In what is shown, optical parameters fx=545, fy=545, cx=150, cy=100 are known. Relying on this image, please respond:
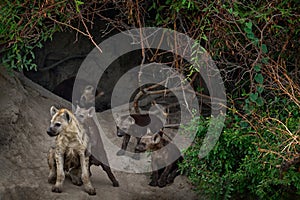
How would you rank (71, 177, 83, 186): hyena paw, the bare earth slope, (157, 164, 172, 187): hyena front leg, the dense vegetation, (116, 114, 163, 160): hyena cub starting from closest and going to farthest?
1. the dense vegetation
2. the bare earth slope
3. (71, 177, 83, 186): hyena paw
4. (157, 164, 172, 187): hyena front leg
5. (116, 114, 163, 160): hyena cub

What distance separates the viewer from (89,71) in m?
7.91

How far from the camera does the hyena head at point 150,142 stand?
571cm

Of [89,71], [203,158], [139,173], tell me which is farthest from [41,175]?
[89,71]

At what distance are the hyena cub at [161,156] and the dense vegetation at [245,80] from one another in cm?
21

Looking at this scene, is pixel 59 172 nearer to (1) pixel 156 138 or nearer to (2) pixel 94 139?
(2) pixel 94 139

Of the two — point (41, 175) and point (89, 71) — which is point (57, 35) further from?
point (41, 175)

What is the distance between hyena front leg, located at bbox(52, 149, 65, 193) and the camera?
5114 mm

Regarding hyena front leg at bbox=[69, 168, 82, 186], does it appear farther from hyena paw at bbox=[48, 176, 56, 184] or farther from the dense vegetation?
the dense vegetation

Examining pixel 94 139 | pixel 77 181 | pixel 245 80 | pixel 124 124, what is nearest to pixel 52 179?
pixel 77 181

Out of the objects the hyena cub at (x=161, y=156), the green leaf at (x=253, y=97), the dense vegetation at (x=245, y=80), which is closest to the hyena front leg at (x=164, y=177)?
the hyena cub at (x=161, y=156)

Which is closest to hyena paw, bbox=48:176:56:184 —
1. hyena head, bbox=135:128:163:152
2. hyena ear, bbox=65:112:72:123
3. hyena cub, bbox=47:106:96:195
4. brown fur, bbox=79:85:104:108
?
hyena cub, bbox=47:106:96:195

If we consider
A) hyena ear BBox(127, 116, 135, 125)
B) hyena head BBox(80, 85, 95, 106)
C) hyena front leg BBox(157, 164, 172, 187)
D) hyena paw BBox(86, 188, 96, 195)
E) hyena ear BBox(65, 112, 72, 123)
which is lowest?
hyena front leg BBox(157, 164, 172, 187)

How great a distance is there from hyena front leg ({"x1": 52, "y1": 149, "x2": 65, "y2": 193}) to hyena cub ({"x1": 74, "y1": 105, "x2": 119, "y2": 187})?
38cm

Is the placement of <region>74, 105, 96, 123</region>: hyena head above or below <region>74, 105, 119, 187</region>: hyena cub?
above
